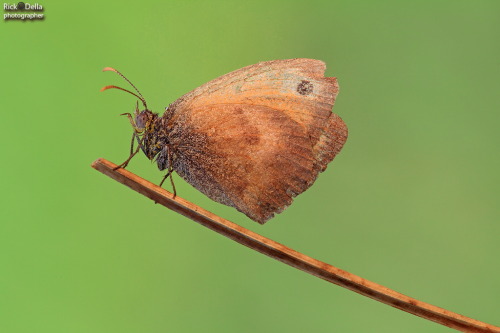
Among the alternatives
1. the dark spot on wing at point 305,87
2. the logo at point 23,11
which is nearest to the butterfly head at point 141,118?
the dark spot on wing at point 305,87

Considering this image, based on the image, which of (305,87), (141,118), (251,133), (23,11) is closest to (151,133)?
(141,118)

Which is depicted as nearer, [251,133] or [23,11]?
[251,133]

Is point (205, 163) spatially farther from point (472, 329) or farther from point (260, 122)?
point (472, 329)

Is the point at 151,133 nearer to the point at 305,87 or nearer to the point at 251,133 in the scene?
the point at 251,133

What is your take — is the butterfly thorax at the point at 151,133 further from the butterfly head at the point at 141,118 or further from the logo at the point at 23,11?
the logo at the point at 23,11

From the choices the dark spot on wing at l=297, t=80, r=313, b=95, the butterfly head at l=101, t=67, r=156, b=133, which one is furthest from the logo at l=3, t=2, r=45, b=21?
the dark spot on wing at l=297, t=80, r=313, b=95
